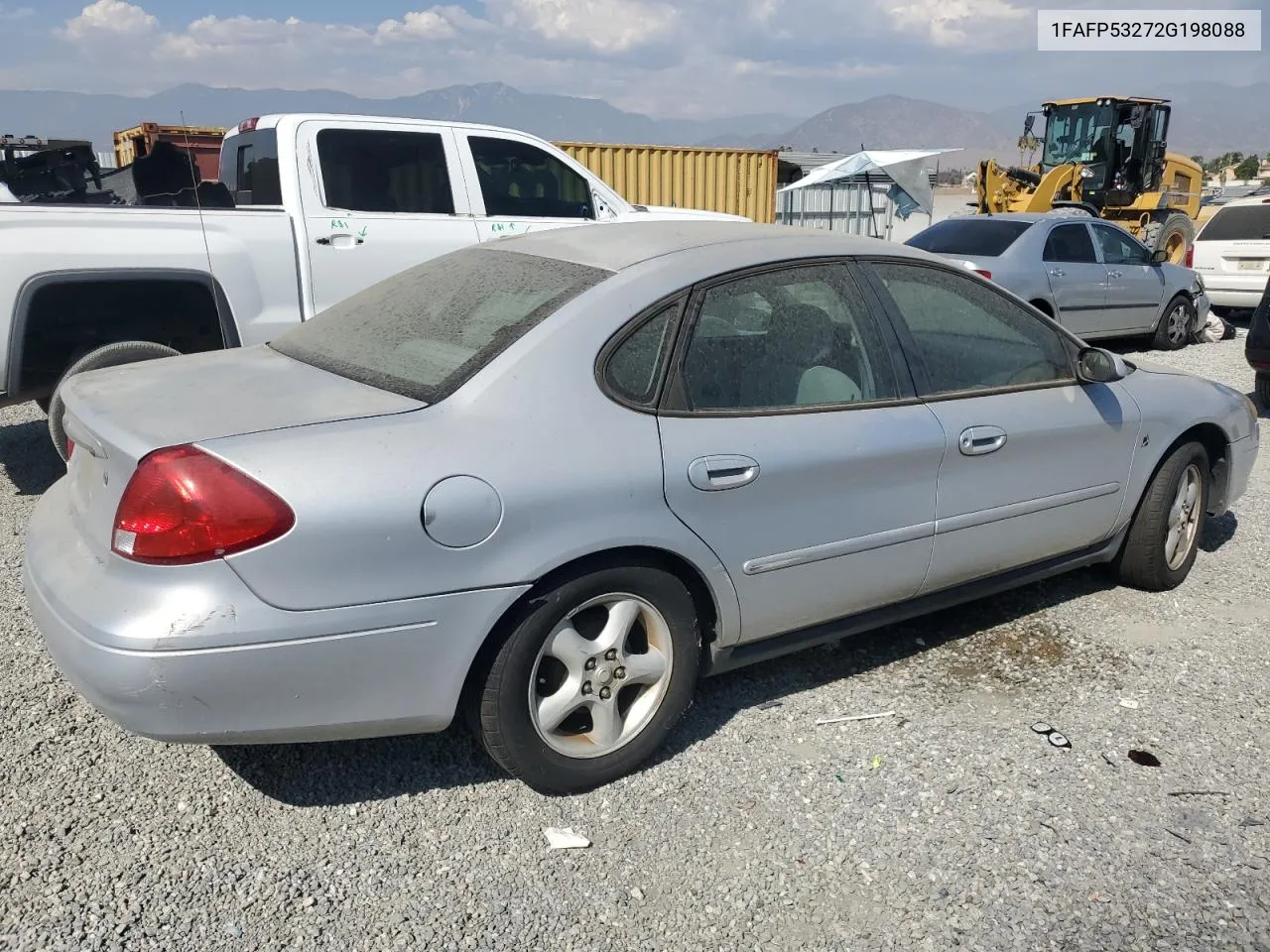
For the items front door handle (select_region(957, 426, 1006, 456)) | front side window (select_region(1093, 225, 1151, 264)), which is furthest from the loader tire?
front door handle (select_region(957, 426, 1006, 456))

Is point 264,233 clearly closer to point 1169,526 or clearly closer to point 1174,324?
point 1169,526

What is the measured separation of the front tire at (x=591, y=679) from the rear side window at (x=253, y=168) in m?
4.70

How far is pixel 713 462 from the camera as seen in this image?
2988 mm

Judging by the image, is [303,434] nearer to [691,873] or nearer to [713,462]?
[713,462]

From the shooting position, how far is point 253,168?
7020mm

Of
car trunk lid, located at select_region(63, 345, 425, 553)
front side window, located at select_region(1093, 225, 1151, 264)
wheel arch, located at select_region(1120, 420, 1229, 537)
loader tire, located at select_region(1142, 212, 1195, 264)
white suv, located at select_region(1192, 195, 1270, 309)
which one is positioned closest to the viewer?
car trunk lid, located at select_region(63, 345, 425, 553)

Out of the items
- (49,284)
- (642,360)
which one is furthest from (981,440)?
(49,284)

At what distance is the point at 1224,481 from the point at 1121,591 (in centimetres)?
79

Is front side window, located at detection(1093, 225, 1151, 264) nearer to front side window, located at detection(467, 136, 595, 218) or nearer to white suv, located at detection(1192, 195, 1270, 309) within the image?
white suv, located at detection(1192, 195, 1270, 309)

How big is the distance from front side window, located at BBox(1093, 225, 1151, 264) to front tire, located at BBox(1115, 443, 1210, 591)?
6.98 m

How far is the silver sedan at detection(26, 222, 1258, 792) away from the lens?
2.48 m

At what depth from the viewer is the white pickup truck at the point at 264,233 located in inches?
207

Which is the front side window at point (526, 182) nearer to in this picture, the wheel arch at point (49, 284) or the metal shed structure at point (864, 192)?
the wheel arch at point (49, 284)

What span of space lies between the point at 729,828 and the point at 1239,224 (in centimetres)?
1299
